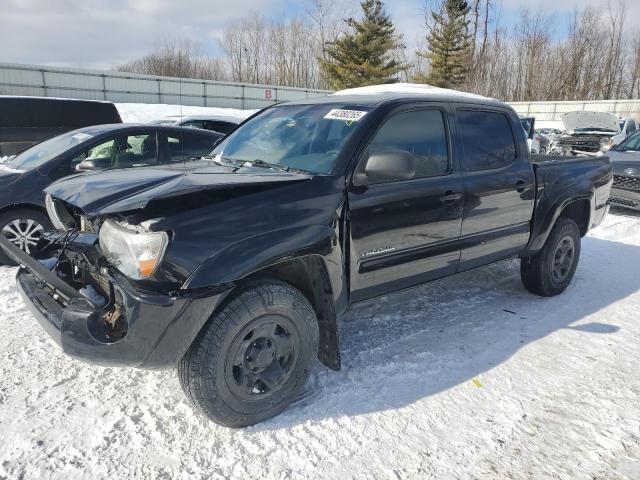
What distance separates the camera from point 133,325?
235 cm

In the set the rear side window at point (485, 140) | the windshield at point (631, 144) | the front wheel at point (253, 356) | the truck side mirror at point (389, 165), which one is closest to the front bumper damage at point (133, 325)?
the front wheel at point (253, 356)

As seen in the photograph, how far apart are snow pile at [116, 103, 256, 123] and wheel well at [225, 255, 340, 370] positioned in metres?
24.0

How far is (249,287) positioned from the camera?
2670mm

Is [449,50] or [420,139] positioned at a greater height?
Answer: [449,50]

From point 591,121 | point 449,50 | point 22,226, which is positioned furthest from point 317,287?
point 449,50

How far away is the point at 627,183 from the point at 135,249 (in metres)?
9.26

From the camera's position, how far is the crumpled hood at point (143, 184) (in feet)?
8.16

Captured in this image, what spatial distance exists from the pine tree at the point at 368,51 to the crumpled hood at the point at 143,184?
37192 mm

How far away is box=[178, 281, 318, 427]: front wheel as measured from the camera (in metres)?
2.57

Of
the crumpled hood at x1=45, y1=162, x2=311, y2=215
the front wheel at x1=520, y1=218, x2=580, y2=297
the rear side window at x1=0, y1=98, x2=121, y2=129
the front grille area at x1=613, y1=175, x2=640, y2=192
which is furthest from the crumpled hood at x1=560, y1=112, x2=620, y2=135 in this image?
the crumpled hood at x1=45, y1=162, x2=311, y2=215

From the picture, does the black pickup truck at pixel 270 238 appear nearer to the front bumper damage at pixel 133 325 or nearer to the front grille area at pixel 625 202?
the front bumper damage at pixel 133 325

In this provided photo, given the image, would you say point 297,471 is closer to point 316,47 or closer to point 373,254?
point 373,254

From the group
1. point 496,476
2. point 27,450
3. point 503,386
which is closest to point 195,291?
point 27,450

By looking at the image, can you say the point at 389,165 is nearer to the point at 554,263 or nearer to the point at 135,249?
the point at 135,249
